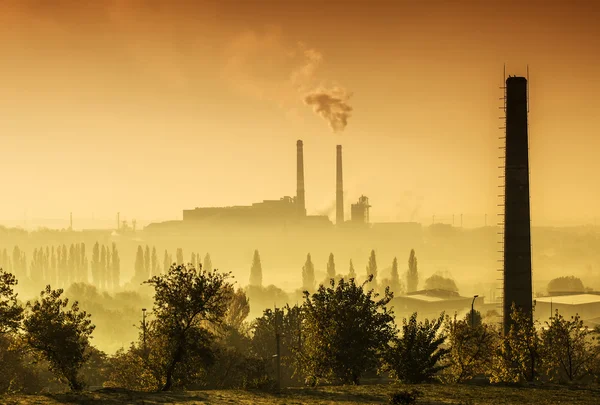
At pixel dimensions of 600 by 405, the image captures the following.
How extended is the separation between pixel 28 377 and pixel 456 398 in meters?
36.4

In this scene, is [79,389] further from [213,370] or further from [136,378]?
[213,370]

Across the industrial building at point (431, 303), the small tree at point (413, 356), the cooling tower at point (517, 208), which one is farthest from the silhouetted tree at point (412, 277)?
the small tree at point (413, 356)

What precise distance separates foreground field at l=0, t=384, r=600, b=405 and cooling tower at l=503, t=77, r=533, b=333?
58.1 feet

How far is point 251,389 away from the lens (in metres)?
32.7

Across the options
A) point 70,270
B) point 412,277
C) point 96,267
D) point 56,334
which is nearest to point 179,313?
point 56,334

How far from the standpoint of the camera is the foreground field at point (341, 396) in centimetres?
2709

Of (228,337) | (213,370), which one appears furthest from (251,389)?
(228,337)

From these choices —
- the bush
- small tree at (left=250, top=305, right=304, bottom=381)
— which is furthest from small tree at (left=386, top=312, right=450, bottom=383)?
small tree at (left=250, top=305, right=304, bottom=381)

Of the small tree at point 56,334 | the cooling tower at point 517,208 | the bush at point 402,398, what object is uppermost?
the cooling tower at point 517,208

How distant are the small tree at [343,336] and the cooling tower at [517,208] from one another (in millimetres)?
17787

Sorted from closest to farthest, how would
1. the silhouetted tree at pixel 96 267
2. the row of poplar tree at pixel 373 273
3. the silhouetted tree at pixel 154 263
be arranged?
the row of poplar tree at pixel 373 273
the silhouetted tree at pixel 96 267
the silhouetted tree at pixel 154 263

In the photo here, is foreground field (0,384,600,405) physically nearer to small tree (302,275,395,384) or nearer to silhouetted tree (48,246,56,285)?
small tree (302,275,395,384)

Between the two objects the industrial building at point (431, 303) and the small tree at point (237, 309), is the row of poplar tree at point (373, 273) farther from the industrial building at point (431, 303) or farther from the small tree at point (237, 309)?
the small tree at point (237, 309)

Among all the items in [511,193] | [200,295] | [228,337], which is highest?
[511,193]
